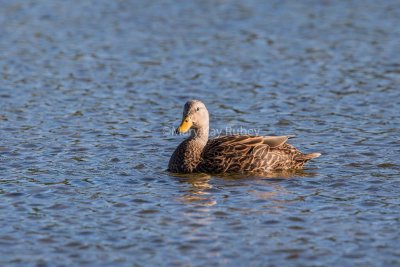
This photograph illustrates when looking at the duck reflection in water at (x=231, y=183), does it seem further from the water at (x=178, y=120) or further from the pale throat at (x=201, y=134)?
the pale throat at (x=201, y=134)

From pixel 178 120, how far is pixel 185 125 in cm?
284

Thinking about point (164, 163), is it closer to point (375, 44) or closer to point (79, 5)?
point (375, 44)

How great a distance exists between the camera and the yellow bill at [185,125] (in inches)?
508

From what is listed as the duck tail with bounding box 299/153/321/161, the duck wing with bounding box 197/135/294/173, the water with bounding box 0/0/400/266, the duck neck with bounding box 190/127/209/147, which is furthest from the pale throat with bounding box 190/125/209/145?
the duck tail with bounding box 299/153/321/161

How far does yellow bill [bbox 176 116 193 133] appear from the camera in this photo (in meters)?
12.9

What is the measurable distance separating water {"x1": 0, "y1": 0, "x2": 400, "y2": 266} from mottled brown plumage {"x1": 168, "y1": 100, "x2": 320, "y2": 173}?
23 cm

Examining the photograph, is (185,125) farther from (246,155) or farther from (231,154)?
(246,155)

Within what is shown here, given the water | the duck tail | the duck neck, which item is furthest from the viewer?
the duck neck

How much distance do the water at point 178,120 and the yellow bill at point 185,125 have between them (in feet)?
2.07

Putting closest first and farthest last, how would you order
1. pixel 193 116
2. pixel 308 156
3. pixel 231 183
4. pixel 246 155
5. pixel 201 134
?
pixel 231 183 → pixel 246 155 → pixel 308 156 → pixel 193 116 → pixel 201 134

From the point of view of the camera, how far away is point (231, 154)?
12695 millimetres

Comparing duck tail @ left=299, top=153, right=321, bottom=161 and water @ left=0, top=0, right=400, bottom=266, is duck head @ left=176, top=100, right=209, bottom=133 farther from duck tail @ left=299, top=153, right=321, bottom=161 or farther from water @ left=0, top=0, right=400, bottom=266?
duck tail @ left=299, top=153, right=321, bottom=161

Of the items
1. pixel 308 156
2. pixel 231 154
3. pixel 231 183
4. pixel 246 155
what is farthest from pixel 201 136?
pixel 308 156

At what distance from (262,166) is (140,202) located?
7.58ft
